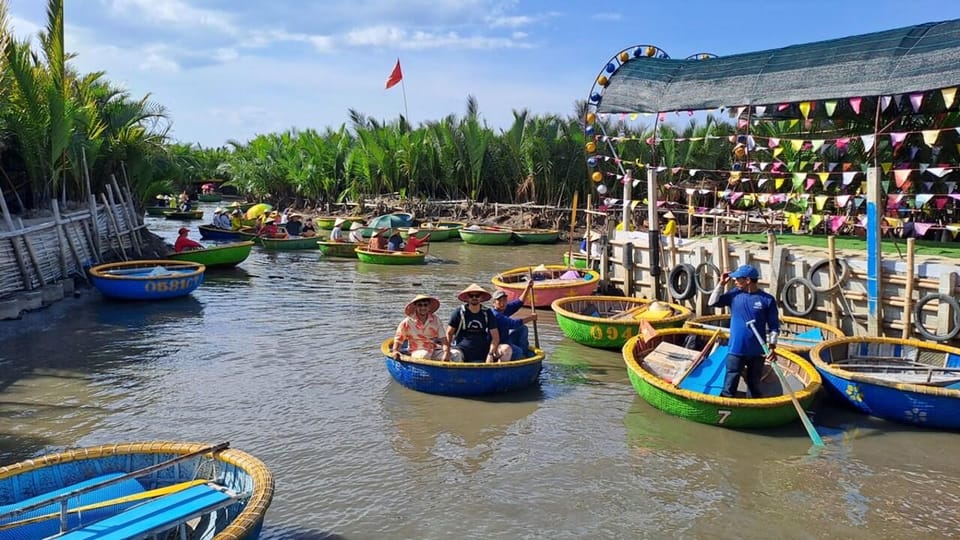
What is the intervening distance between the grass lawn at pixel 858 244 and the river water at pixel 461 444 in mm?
4747

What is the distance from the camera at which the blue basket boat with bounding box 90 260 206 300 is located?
1580 centimetres

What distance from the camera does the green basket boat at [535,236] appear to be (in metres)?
30.8

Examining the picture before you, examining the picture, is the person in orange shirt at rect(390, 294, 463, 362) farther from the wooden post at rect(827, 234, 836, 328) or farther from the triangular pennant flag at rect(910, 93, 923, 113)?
the triangular pennant flag at rect(910, 93, 923, 113)

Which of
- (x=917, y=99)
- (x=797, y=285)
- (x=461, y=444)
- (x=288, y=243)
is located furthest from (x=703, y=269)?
(x=288, y=243)

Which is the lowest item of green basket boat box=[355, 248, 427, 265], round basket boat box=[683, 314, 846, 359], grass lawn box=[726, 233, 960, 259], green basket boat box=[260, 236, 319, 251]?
round basket boat box=[683, 314, 846, 359]

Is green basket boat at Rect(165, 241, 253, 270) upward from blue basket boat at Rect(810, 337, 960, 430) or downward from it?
upward

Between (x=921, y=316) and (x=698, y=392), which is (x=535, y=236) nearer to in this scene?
(x=921, y=316)

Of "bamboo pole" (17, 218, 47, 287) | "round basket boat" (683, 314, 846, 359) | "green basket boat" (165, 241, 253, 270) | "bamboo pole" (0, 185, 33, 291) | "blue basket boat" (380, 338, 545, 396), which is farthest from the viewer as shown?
"green basket boat" (165, 241, 253, 270)

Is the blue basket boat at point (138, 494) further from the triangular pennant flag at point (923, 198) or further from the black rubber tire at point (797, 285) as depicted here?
the triangular pennant flag at point (923, 198)

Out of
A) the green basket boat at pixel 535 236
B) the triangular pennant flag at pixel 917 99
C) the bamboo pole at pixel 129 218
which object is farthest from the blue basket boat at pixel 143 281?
the green basket boat at pixel 535 236

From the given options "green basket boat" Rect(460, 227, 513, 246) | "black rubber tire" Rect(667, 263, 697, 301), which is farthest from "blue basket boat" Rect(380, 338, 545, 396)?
"green basket boat" Rect(460, 227, 513, 246)

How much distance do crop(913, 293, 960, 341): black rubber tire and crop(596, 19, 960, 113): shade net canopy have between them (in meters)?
3.90

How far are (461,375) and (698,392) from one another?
2.92m

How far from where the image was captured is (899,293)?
10.9 meters
